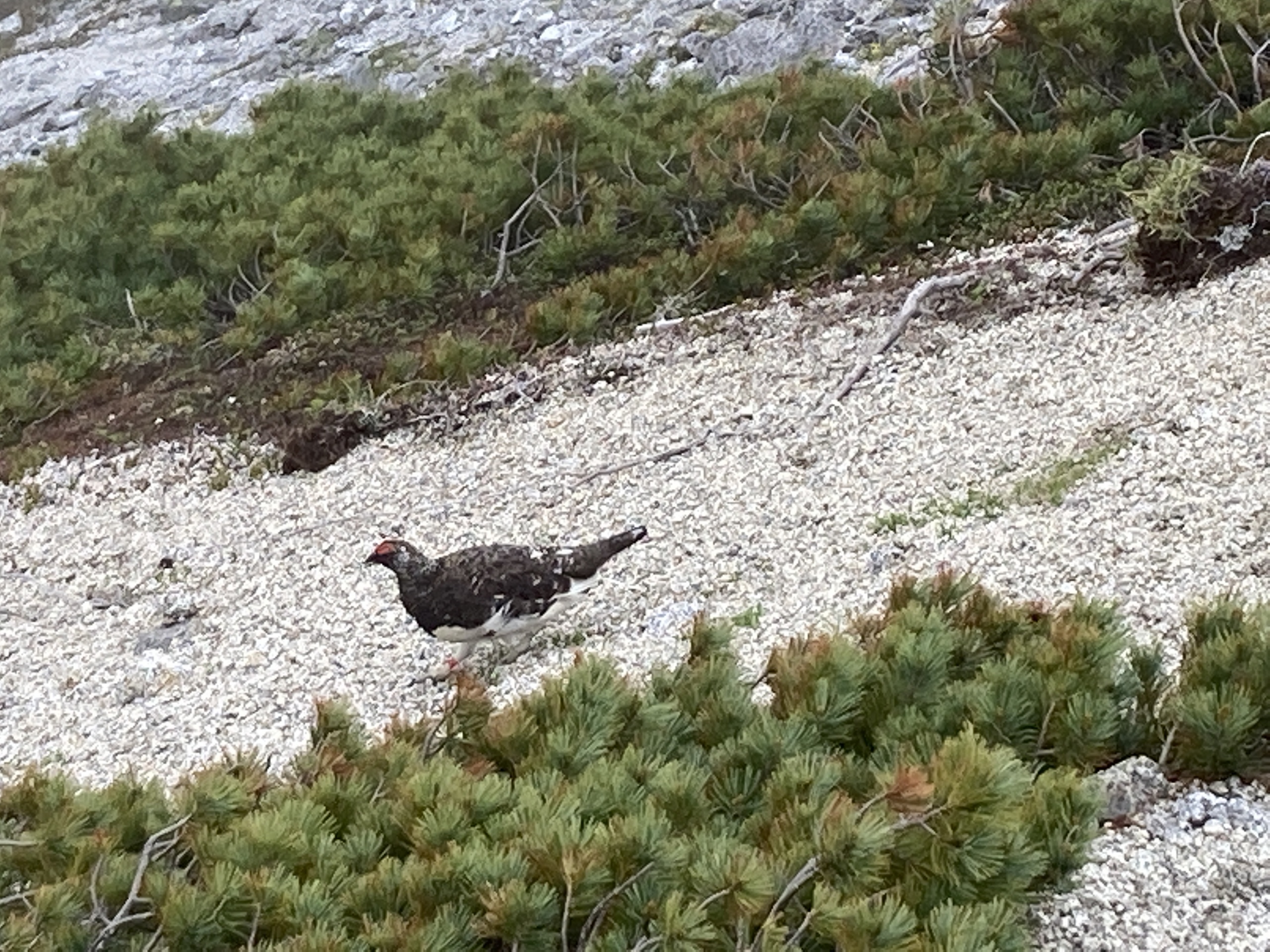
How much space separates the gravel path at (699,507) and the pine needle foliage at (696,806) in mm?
458


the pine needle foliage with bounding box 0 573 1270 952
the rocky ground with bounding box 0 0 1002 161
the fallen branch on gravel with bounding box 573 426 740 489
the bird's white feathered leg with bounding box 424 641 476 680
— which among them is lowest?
the rocky ground with bounding box 0 0 1002 161

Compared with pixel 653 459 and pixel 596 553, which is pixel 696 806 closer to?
pixel 596 553

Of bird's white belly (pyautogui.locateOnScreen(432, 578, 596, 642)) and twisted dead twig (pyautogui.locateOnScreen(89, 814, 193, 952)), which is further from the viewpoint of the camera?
bird's white belly (pyautogui.locateOnScreen(432, 578, 596, 642))

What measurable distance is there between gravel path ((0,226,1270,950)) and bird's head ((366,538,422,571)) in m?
0.50

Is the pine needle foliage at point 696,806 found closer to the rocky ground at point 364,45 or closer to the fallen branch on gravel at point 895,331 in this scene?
the fallen branch on gravel at point 895,331

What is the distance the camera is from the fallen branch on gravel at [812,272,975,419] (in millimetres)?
7652

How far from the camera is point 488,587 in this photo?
5.58 metres

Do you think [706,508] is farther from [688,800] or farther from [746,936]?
[746,936]

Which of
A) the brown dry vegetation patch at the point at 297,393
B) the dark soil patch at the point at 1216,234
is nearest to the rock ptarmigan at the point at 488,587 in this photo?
the brown dry vegetation patch at the point at 297,393

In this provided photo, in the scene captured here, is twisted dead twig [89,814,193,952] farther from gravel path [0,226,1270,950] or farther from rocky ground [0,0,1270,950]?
gravel path [0,226,1270,950]

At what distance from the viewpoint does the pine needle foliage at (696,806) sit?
8.25ft

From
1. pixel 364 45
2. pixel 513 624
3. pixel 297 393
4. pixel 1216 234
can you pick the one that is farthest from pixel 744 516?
pixel 364 45

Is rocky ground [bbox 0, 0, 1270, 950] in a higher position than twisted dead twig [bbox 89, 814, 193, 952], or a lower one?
lower

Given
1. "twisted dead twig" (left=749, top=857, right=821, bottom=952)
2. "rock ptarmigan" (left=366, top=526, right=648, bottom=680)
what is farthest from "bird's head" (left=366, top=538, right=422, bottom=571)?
"twisted dead twig" (left=749, top=857, right=821, bottom=952)
